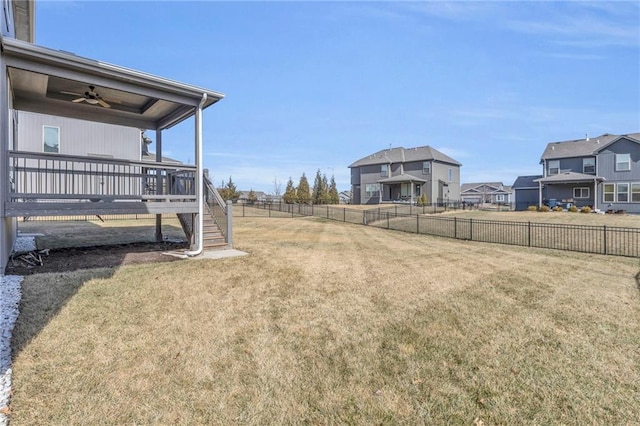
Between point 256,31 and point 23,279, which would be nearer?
Result: point 23,279

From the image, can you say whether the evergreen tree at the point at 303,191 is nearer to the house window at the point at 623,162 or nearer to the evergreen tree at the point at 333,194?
the evergreen tree at the point at 333,194

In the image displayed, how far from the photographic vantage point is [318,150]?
49625 millimetres

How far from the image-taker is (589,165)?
30078 millimetres

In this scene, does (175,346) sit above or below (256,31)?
below

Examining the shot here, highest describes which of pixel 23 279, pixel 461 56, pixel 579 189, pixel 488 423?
pixel 461 56

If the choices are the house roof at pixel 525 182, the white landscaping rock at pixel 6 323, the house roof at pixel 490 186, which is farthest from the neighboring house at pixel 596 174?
the house roof at pixel 490 186

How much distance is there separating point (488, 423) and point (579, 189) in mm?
34943

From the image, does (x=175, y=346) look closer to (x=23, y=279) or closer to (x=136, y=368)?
(x=136, y=368)

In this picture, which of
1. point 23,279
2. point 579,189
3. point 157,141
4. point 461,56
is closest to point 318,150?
point 579,189

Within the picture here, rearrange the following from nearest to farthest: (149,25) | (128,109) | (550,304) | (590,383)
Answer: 1. (590,383)
2. (550,304)
3. (128,109)
4. (149,25)

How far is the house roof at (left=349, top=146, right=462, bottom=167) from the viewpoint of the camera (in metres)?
37.7

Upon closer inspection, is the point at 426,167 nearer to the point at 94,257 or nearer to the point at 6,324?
the point at 94,257

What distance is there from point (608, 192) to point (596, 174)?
1.84 meters

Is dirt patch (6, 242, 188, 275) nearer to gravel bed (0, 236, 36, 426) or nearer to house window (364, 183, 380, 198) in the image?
gravel bed (0, 236, 36, 426)
